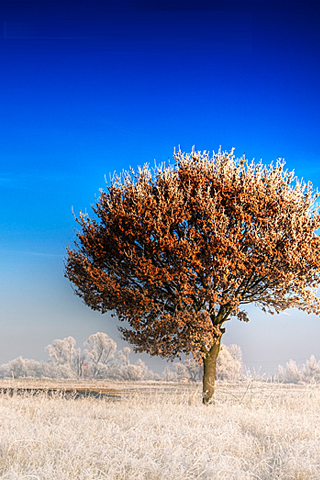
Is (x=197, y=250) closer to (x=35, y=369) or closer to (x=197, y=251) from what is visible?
(x=197, y=251)

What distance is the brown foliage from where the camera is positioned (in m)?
16.3

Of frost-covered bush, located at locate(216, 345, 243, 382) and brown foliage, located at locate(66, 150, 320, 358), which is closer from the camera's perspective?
brown foliage, located at locate(66, 150, 320, 358)

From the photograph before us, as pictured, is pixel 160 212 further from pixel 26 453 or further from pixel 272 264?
pixel 26 453

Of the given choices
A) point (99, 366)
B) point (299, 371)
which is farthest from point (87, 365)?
point (299, 371)

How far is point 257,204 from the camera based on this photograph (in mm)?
16812

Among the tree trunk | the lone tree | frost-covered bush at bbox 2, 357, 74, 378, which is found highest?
the lone tree

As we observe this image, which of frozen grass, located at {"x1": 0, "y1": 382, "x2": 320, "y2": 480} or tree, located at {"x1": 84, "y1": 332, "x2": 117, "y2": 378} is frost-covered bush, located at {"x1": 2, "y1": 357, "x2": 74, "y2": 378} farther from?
frozen grass, located at {"x1": 0, "y1": 382, "x2": 320, "y2": 480}

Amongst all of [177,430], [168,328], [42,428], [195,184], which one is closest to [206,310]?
[168,328]

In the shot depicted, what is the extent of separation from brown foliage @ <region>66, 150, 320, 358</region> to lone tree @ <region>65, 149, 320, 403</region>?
4 centimetres

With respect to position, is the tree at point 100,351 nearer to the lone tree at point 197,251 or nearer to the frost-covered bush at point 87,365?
the frost-covered bush at point 87,365

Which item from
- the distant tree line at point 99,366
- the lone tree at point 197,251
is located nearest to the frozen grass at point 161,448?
the lone tree at point 197,251

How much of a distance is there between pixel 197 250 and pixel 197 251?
40mm

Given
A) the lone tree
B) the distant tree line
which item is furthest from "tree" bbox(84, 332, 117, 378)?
the lone tree

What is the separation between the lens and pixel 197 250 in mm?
15914
